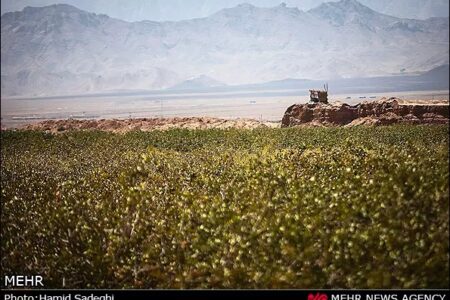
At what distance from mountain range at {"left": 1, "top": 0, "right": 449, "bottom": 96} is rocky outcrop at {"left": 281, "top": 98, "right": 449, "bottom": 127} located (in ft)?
3.95

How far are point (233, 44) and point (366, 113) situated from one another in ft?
11.4

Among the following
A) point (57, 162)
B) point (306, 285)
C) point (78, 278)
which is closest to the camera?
point (306, 285)

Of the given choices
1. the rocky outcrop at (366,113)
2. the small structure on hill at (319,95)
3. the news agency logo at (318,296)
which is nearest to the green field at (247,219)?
the news agency logo at (318,296)

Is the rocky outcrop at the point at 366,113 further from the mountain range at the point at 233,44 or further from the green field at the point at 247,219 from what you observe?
the mountain range at the point at 233,44

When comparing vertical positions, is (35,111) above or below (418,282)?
above

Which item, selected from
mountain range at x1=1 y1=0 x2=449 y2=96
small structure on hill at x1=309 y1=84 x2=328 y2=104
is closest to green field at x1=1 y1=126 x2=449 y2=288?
small structure on hill at x1=309 y1=84 x2=328 y2=104

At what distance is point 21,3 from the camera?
25.9 feet

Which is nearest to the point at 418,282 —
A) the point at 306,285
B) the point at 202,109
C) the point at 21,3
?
the point at 306,285

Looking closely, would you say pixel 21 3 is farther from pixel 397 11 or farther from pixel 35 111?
pixel 397 11

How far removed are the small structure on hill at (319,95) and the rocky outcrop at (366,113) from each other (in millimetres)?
379

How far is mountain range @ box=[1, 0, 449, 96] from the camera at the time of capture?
24.8 ft

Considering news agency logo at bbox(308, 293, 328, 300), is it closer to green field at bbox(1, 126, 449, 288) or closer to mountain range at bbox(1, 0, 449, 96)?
green field at bbox(1, 126, 449, 288)

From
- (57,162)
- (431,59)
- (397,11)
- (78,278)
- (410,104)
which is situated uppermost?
(397,11)

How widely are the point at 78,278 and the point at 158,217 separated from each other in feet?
4.60
